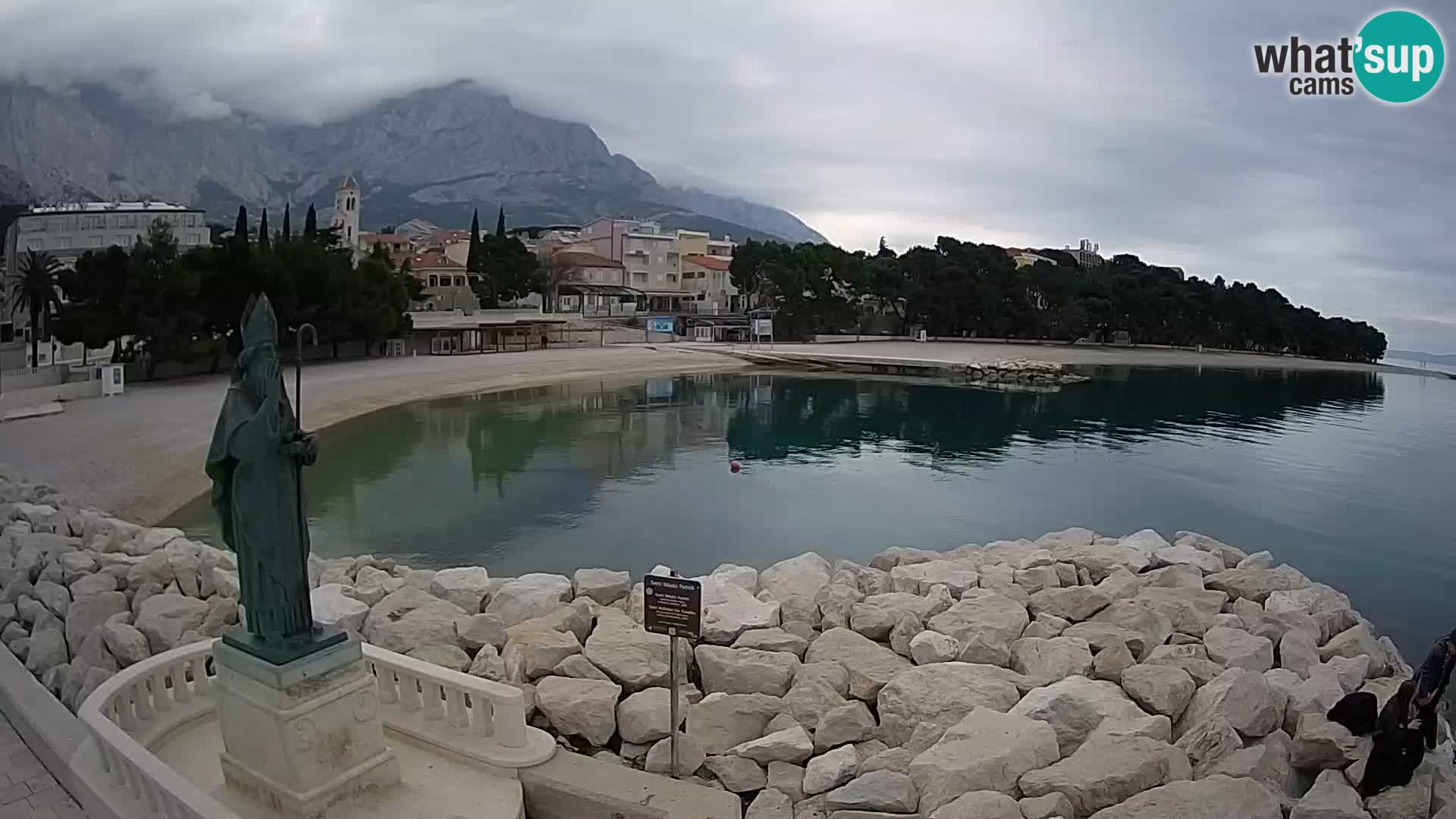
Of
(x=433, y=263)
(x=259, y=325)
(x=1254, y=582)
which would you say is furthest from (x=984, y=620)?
(x=433, y=263)

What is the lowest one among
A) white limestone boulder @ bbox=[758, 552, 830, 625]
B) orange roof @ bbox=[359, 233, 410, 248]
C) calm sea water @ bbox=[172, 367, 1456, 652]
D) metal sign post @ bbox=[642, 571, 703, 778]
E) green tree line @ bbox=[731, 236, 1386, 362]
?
calm sea water @ bbox=[172, 367, 1456, 652]

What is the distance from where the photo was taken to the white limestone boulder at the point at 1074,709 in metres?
5.63

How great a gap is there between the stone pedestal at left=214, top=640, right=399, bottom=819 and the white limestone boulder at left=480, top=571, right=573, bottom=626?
3.09m

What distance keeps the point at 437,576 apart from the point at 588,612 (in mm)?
2194

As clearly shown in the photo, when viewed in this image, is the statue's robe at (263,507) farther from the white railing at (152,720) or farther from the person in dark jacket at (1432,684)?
the person in dark jacket at (1432,684)

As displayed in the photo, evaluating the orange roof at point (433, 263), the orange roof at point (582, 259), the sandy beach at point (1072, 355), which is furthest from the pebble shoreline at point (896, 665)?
the orange roof at point (582, 259)

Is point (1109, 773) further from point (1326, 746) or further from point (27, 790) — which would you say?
point (27, 790)

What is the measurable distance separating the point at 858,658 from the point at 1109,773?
221cm

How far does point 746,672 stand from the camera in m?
6.43

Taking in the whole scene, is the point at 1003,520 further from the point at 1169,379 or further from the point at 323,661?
the point at 1169,379

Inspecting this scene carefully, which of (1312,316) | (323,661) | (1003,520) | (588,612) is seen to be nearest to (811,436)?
(1003,520)

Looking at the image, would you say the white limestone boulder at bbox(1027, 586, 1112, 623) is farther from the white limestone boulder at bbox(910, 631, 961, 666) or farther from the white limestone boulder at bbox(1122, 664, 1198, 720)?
the white limestone boulder at bbox(1122, 664, 1198, 720)

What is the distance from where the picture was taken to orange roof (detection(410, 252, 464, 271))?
58500 millimetres

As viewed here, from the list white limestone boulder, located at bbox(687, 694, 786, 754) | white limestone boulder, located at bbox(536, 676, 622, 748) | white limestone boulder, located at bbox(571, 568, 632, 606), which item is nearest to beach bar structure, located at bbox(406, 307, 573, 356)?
white limestone boulder, located at bbox(571, 568, 632, 606)
